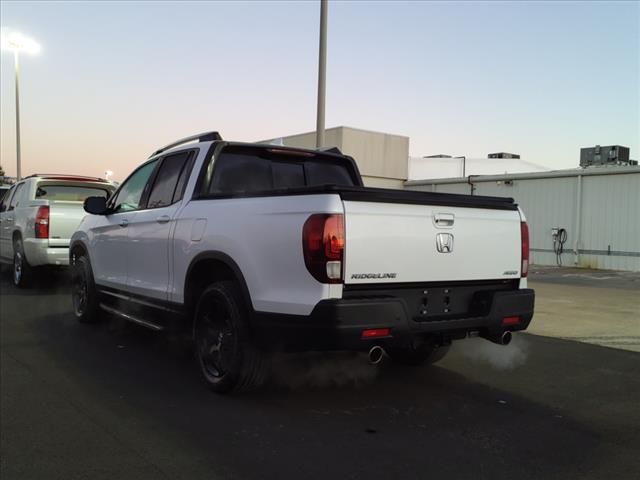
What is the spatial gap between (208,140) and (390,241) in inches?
87.0

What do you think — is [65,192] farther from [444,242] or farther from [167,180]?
[444,242]

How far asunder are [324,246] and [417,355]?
231 centimetres

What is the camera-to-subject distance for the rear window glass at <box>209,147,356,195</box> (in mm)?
5148

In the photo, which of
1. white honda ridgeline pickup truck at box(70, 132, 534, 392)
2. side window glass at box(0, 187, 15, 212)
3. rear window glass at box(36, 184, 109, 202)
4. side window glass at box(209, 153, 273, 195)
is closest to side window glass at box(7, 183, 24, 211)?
side window glass at box(0, 187, 15, 212)

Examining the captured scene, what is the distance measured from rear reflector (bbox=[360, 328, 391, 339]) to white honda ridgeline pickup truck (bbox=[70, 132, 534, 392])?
0.03 metres

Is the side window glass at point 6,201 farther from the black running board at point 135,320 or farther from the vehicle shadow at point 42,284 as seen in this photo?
the black running board at point 135,320

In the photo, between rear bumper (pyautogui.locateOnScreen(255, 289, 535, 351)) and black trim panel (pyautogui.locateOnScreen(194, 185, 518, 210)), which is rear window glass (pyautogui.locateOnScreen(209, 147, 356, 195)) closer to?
black trim panel (pyautogui.locateOnScreen(194, 185, 518, 210))

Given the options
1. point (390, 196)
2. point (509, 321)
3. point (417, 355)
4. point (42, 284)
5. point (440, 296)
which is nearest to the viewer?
point (390, 196)

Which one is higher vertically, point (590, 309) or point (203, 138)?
point (203, 138)

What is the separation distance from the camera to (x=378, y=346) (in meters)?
3.79

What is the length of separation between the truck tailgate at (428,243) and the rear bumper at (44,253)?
23.3ft

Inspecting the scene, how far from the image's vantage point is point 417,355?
5.44 metres

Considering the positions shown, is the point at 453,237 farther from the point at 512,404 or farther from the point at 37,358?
the point at 37,358

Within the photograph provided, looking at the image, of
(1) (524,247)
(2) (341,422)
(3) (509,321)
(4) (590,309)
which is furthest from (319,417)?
(4) (590,309)
